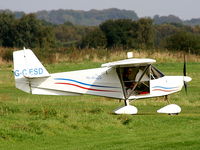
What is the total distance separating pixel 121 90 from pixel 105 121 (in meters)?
3.50

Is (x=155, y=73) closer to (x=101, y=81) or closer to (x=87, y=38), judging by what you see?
(x=101, y=81)

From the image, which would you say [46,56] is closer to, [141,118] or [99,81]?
[99,81]

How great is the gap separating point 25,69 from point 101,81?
2.48 m

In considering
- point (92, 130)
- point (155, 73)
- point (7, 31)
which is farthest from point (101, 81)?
point (7, 31)

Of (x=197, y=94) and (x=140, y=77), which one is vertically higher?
(x=140, y=77)

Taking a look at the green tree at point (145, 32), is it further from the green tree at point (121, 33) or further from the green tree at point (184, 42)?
the green tree at point (184, 42)

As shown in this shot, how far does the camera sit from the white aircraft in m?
17.3

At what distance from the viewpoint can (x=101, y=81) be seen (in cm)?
1758

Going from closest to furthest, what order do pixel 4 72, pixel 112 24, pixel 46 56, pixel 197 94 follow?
pixel 197 94 → pixel 4 72 → pixel 46 56 → pixel 112 24

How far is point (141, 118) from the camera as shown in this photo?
14.7 m

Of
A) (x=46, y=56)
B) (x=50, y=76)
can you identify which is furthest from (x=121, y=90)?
(x=46, y=56)

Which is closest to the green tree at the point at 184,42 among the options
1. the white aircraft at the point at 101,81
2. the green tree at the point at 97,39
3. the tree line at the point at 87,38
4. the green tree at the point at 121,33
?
the tree line at the point at 87,38

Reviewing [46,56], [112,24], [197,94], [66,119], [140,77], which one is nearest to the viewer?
[66,119]

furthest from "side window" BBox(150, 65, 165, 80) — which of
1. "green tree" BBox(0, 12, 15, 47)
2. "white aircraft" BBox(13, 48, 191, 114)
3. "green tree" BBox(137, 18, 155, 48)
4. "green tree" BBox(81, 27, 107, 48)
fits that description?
"green tree" BBox(137, 18, 155, 48)
